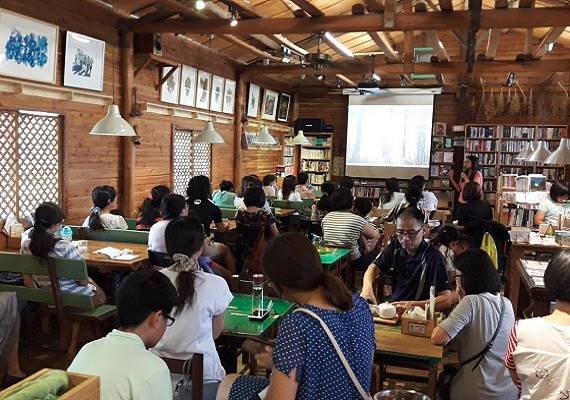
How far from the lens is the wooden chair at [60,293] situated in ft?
12.3

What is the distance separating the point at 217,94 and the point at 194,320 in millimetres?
7176

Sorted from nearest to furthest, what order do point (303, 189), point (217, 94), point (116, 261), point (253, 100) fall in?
1. point (116, 261)
2. point (217, 94)
3. point (303, 189)
4. point (253, 100)

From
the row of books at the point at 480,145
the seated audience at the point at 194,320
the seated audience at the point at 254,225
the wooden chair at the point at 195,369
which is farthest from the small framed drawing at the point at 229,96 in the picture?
the wooden chair at the point at 195,369

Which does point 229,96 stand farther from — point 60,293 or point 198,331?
point 198,331

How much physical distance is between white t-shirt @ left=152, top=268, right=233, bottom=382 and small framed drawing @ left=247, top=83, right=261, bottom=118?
8217 millimetres

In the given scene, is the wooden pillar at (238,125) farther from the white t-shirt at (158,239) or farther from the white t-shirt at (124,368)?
the white t-shirt at (124,368)

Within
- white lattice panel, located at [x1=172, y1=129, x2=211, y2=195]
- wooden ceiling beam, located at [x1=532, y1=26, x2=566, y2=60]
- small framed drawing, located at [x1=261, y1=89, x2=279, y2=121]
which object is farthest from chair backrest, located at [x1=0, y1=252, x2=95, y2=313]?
small framed drawing, located at [x1=261, y1=89, x2=279, y2=121]

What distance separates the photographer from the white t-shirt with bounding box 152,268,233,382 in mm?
2318

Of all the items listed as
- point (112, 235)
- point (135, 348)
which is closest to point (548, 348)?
point (135, 348)

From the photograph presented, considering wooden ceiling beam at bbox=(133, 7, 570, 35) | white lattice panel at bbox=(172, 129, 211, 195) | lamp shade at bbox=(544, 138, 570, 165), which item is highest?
wooden ceiling beam at bbox=(133, 7, 570, 35)

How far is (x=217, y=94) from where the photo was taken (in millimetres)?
9094

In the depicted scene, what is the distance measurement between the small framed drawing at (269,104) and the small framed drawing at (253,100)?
316 millimetres

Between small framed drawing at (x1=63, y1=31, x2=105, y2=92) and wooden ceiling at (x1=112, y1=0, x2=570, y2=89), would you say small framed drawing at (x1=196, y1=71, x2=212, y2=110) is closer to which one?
wooden ceiling at (x1=112, y1=0, x2=570, y2=89)

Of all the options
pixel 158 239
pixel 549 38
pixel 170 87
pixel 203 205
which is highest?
pixel 549 38
